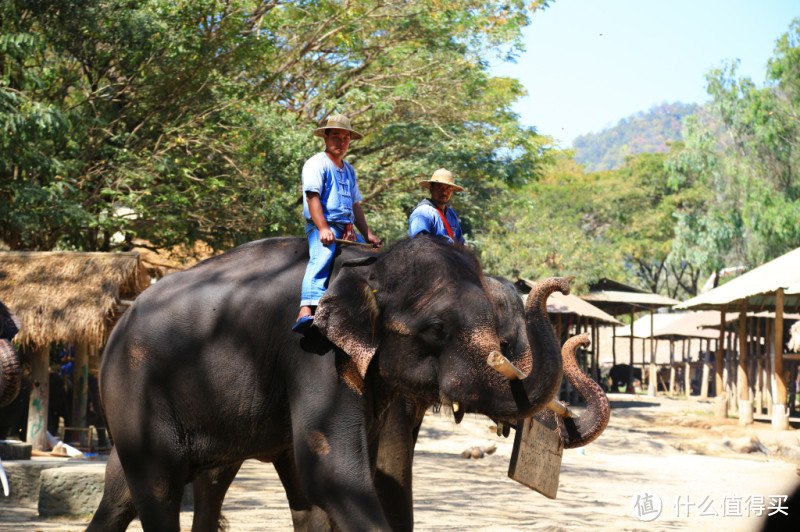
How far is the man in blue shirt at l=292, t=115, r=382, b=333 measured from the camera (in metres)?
4.33

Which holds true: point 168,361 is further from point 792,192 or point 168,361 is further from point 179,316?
point 792,192

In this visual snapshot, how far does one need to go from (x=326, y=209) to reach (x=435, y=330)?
3.56ft

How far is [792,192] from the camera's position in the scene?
29.2 m

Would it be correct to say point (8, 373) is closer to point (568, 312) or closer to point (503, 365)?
point (503, 365)

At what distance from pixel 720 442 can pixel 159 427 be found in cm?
1446

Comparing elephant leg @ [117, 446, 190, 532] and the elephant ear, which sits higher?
the elephant ear

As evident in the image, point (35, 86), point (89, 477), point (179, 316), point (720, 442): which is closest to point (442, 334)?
point (179, 316)

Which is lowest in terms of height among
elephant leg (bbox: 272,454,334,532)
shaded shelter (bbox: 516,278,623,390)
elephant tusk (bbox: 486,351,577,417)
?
elephant leg (bbox: 272,454,334,532)

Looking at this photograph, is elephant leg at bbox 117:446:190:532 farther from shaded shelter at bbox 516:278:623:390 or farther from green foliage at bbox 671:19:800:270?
green foliage at bbox 671:19:800:270

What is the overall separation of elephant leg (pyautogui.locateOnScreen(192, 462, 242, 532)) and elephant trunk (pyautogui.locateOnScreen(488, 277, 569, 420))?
191cm

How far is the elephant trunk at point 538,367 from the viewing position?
3910 millimetres

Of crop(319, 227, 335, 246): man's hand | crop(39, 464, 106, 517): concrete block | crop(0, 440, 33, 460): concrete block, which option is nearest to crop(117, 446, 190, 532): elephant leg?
crop(319, 227, 335, 246): man's hand

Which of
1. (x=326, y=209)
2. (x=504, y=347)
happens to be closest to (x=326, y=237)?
(x=326, y=209)

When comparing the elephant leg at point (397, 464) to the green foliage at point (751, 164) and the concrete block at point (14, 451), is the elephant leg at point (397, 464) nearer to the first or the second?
the concrete block at point (14, 451)
